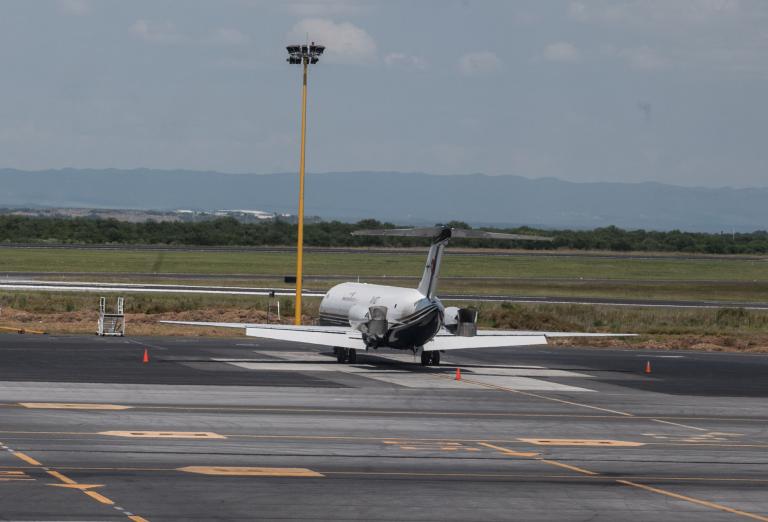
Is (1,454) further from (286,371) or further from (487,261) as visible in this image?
(487,261)

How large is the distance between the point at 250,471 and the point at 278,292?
7172 centimetres

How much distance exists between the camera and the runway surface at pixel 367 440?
24000 millimetres

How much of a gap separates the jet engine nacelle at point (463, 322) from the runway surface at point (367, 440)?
1.80 m

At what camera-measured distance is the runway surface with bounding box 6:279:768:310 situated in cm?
9344

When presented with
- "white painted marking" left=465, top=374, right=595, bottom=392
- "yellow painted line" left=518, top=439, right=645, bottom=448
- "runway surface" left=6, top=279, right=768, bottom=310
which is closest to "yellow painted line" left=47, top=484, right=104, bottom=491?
"yellow painted line" left=518, top=439, right=645, bottom=448

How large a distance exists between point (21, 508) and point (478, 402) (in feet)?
71.2

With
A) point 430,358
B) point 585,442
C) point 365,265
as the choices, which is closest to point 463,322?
point 430,358

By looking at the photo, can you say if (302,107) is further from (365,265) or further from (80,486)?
(365,265)

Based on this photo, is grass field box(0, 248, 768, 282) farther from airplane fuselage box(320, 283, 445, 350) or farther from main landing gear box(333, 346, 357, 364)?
airplane fuselage box(320, 283, 445, 350)

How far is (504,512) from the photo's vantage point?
23562 millimetres

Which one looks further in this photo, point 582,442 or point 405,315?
point 405,315

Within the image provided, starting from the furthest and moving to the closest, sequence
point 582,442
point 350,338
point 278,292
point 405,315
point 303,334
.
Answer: point 278,292
point 350,338
point 303,334
point 405,315
point 582,442

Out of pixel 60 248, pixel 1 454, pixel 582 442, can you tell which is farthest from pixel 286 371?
pixel 60 248

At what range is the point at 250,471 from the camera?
88.9 ft
